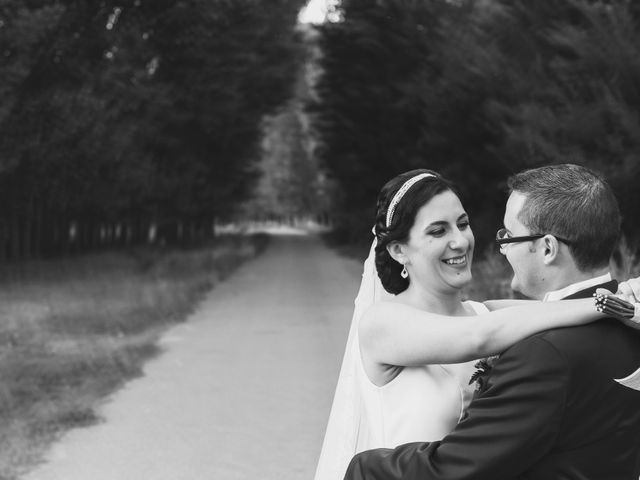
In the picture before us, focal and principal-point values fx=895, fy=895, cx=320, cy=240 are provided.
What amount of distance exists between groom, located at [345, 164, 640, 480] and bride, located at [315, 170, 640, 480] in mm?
154

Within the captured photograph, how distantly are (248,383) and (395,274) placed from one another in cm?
651

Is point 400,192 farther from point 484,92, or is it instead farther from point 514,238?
point 484,92

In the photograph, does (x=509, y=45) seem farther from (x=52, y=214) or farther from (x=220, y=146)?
(x=220, y=146)

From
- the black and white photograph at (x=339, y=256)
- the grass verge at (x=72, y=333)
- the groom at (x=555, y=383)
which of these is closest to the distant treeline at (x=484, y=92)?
the black and white photograph at (x=339, y=256)

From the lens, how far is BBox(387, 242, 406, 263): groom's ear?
311 cm

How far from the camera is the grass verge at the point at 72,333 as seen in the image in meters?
7.73

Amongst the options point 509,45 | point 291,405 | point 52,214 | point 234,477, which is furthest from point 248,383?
point 52,214

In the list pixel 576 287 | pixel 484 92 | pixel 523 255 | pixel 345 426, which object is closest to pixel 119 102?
pixel 484 92

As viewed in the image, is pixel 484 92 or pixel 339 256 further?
pixel 339 256

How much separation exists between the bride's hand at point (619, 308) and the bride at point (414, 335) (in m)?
0.19

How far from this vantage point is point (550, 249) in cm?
243

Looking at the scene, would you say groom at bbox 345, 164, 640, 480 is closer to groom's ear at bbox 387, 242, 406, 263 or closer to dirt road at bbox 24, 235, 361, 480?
groom's ear at bbox 387, 242, 406, 263

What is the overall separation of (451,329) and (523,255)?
0.99ft

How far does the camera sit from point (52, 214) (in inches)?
1184
